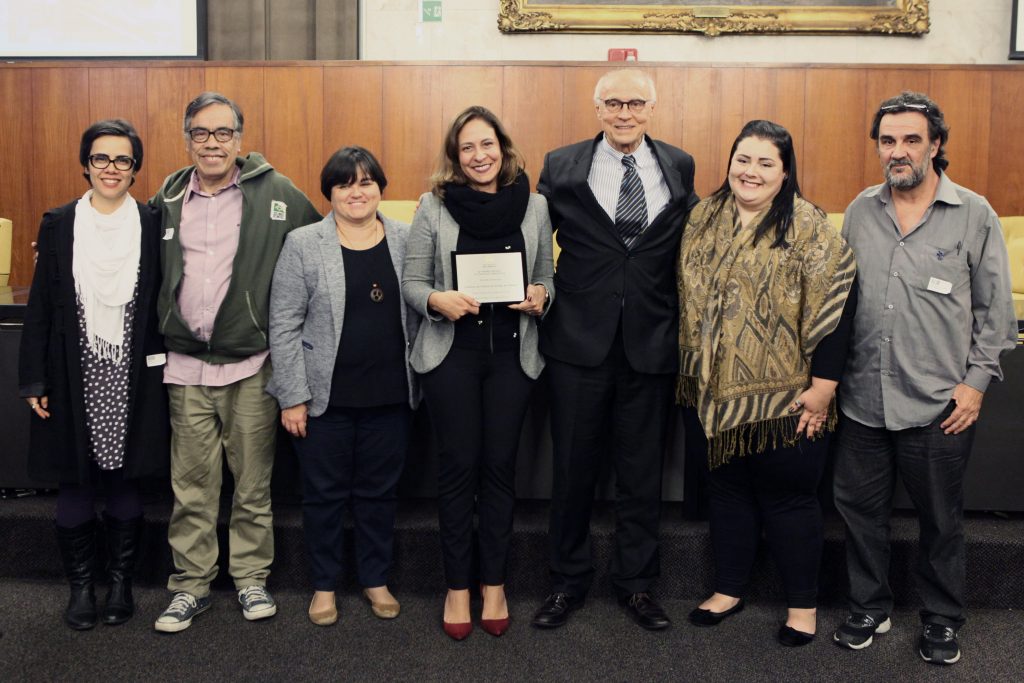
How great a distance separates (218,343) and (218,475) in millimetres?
389

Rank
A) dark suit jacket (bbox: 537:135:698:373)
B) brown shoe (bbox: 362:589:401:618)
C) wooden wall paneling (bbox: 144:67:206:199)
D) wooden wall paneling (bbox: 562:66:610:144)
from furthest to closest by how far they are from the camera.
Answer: wooden wall paneling (bbox: 144:67:206:199), wooden wall paneling (bbox: 562:66:610:144), brown shoe (bbox: 362:589:401:618), dark suit jacket (bbox: 537:135:698:373)

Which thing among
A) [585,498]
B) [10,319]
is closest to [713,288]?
[585,498]

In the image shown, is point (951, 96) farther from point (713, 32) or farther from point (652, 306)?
point (652, 306)

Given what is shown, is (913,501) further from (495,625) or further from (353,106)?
(353,106)

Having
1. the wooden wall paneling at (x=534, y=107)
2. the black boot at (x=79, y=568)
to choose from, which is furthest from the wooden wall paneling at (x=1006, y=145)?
the black boot at (x=79, y=568)

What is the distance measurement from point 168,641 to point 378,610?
0.55 metres

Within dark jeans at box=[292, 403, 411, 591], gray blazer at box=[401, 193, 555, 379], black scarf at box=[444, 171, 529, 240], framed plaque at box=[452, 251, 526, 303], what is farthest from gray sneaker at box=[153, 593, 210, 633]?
black scarf at box=[444, 171, 529, 240]

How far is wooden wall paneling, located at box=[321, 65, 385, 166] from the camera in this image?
462cm

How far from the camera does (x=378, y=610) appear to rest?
235 centimetres

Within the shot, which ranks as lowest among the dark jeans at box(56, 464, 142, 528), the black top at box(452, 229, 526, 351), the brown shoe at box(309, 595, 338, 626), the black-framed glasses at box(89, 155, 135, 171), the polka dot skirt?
the brown shoe at box(309, 595, 338, 626)

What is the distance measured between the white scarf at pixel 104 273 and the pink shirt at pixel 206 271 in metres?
0.13

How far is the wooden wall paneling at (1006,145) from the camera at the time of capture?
4.46 m

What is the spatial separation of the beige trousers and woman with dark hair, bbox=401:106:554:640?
19.3 inches

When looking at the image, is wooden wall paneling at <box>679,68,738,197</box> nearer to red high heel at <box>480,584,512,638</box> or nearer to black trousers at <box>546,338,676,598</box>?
black trousers at <box>546,338,676,598</box>
